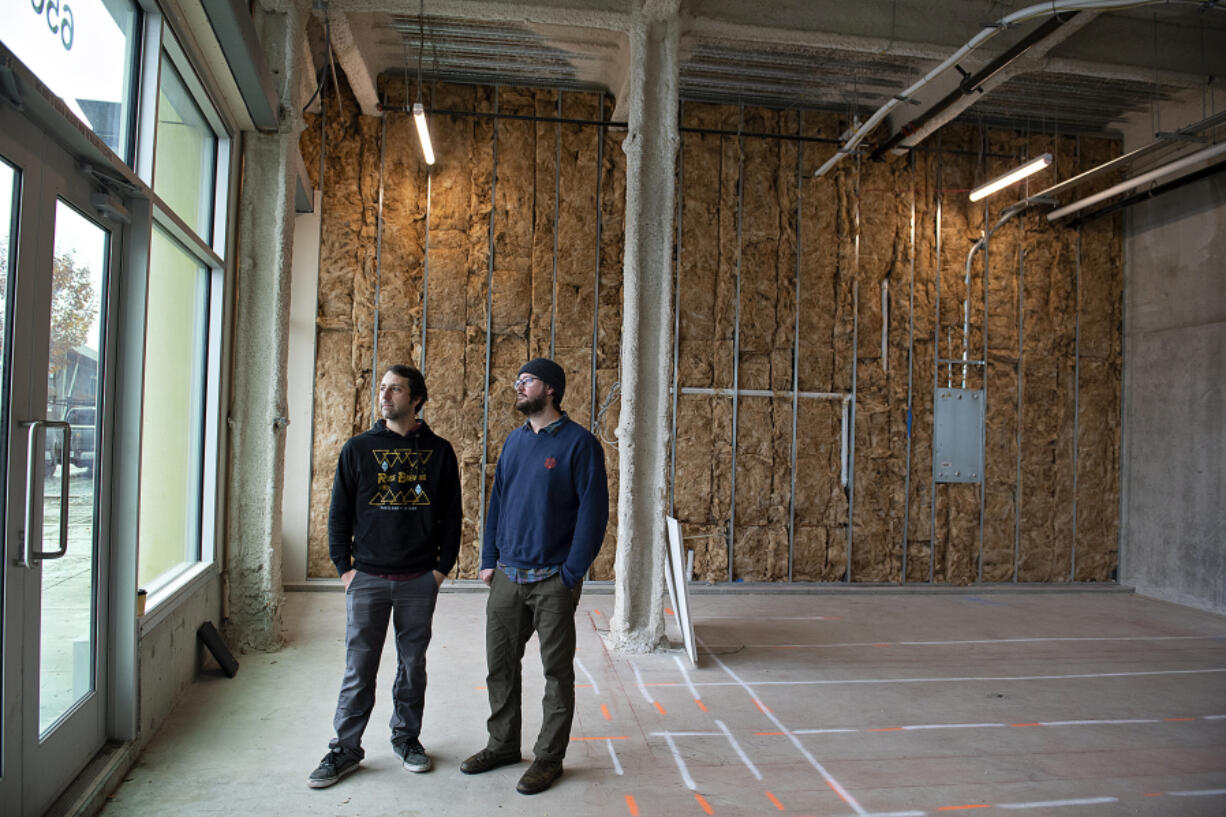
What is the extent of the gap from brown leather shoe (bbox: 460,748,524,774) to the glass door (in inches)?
59.3

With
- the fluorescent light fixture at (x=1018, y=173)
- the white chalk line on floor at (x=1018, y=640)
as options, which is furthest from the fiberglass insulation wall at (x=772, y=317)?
the white chalk line on floor at (x=1018, y=640)

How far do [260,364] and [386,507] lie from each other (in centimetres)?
236

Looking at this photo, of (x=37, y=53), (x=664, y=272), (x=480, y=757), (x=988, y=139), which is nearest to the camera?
(x=37, y=53)

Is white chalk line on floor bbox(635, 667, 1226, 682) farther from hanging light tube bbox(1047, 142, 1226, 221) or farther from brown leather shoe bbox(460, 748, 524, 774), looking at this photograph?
hanging light tube bbox(1047, 142, 1226, 221)

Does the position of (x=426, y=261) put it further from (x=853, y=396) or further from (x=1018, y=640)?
(x=1018, y=640)

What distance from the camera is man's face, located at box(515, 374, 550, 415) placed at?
338 centimetres

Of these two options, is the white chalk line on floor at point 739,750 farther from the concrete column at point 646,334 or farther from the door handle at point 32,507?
the door handle at point 32,507

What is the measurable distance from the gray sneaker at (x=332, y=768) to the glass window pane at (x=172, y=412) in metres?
1.39

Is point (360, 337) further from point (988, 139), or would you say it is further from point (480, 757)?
point (988, 139)

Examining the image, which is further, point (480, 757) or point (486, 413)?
point (486, 413)

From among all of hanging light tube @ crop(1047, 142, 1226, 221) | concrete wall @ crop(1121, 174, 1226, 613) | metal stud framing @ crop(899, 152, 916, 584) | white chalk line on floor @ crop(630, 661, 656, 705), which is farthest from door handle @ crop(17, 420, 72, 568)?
concrete wall @ crop(1121, 174, 1226, 613)

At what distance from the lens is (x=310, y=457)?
732 cm

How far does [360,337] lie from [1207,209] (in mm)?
8395

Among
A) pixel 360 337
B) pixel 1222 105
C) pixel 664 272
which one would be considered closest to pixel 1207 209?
pixel 1222 105
